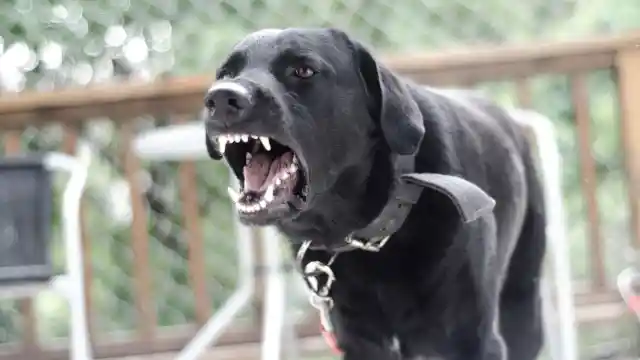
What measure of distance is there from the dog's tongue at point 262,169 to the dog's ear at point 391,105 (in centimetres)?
13

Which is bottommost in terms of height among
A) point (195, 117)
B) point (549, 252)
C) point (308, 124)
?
point (549, 252)

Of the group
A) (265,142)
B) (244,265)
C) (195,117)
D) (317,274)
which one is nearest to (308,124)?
(265,142)

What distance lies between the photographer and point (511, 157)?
A: 129 cm

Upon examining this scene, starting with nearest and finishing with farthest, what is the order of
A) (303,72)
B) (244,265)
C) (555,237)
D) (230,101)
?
(230,101)
(303,72)
(555,237)
(244,265)

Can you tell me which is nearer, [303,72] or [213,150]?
[303,72]

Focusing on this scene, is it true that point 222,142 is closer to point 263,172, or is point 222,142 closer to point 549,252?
point 263,172

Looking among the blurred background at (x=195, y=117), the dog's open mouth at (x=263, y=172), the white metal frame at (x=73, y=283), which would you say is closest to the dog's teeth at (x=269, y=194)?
the dog's open mouth at (x=263, y=172)

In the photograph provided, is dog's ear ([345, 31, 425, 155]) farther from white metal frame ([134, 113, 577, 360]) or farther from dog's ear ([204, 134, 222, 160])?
white metal frame ([134, 113, 577, 360])

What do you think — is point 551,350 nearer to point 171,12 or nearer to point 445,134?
point 445,134

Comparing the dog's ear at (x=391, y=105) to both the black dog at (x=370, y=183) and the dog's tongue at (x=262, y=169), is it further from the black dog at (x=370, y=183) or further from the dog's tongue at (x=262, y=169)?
the dog's tongue at (x=262, y=169)

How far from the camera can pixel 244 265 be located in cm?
177

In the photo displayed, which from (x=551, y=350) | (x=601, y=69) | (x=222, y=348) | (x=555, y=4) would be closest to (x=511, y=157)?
(x=551, y=350)

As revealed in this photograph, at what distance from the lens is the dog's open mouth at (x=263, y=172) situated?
953 millimetres

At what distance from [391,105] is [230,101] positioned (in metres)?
0.23
